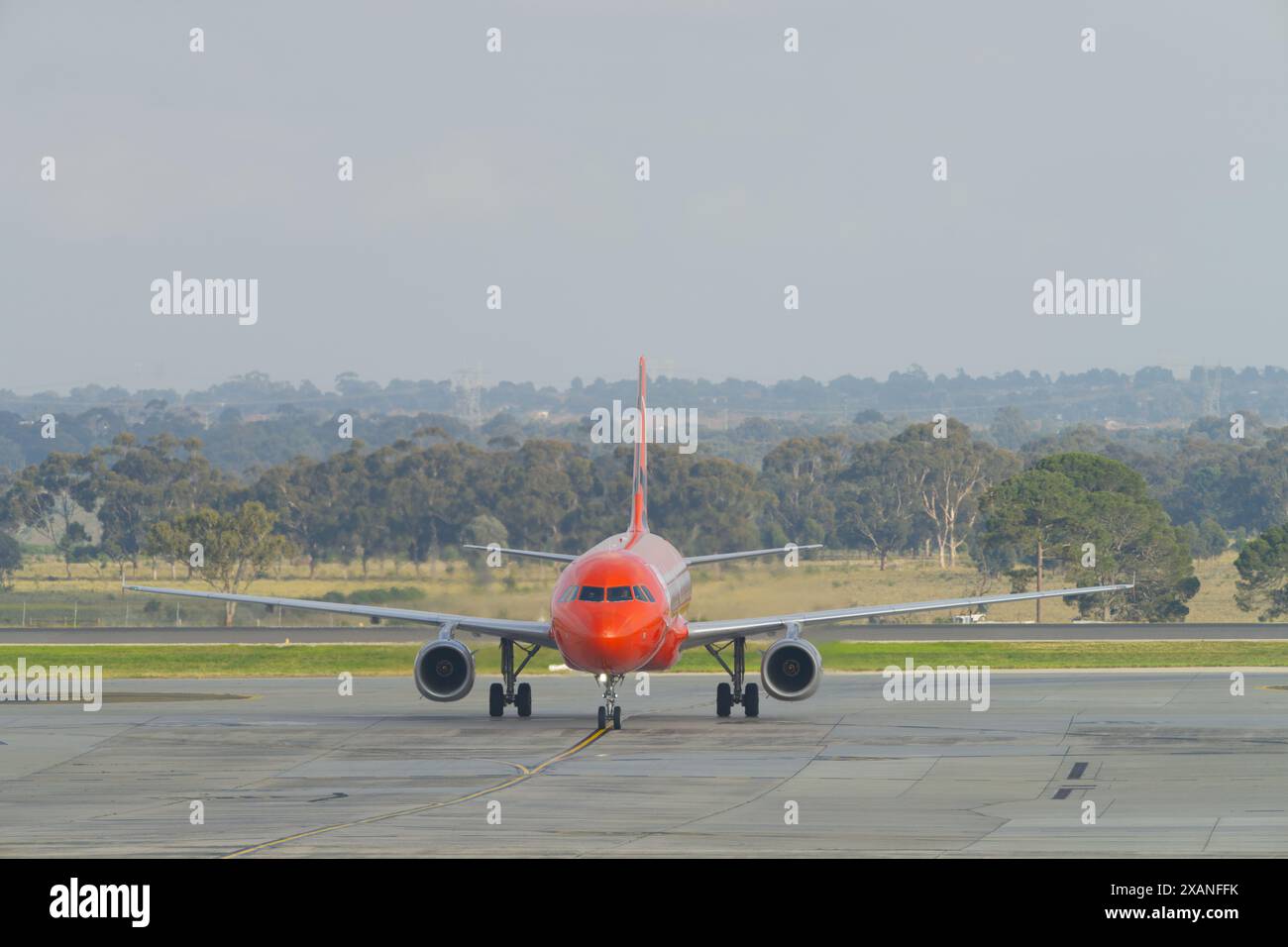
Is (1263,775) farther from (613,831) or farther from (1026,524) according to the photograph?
(1026,524)

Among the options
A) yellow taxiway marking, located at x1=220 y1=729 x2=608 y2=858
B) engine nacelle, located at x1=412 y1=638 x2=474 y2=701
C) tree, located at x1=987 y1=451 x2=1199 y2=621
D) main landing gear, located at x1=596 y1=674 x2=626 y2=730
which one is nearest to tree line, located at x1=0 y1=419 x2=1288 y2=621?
tree, located at x1=987 y1=451 x2=1199 y2=621

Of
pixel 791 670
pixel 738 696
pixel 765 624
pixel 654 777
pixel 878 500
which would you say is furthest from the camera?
pixel 878 500

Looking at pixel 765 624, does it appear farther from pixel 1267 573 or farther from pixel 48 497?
pixel 48 497

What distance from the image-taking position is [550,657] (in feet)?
202

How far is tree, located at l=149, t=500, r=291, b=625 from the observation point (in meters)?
106

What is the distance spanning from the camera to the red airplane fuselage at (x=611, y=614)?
36.2 meters

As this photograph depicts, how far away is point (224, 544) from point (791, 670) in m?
72.1

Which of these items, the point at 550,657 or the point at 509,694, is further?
the point at 550,657

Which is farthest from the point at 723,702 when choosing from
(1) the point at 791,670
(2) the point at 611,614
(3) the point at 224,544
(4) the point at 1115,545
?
(3) the point at 224,544

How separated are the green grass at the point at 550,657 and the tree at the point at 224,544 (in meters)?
35.7

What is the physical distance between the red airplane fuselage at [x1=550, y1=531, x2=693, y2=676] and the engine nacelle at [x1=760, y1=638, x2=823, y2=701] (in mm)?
2547

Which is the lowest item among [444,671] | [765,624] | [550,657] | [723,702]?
[550,657]

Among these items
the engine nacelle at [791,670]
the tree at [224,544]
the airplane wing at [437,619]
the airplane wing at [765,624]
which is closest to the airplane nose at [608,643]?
the airplane wing at [437,619]
